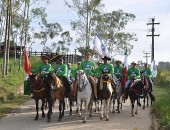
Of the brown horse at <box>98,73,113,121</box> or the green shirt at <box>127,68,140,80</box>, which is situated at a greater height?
the green shirt at <box>127,68,140,80</box>

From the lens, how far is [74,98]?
1656 centimetres

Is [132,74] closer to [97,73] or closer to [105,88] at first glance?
[97,73]

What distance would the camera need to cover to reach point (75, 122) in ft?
48.0

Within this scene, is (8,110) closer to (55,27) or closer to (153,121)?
(153,121)

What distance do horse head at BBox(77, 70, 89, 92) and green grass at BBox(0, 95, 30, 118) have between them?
3.92 metres

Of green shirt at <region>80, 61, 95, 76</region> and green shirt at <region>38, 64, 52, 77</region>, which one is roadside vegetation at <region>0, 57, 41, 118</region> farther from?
green shirt at <region>80, 61, 95, 76</region>

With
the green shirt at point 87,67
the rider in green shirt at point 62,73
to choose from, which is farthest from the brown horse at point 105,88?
the rider in green shirt at point 62,73

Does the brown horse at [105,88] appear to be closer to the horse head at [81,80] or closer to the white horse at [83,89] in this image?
the white horse at [83,89]

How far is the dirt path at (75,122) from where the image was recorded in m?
13.6

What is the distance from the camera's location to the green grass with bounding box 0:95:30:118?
17300 millimetres

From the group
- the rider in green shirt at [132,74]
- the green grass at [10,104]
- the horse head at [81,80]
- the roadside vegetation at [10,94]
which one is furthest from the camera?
the roadside vegetation at [10,94]

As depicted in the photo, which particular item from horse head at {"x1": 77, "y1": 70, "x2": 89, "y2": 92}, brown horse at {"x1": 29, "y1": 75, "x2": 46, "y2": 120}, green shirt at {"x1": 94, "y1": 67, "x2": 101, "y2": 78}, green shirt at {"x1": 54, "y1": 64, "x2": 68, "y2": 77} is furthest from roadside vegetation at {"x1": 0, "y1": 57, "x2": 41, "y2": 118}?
green shirt at {"x1": 94, "y1": 67, "x2": 101, "y2": 78}

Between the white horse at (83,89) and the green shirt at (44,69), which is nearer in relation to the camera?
the white horse at (83,89)

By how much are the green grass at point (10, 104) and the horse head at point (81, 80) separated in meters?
3.92
